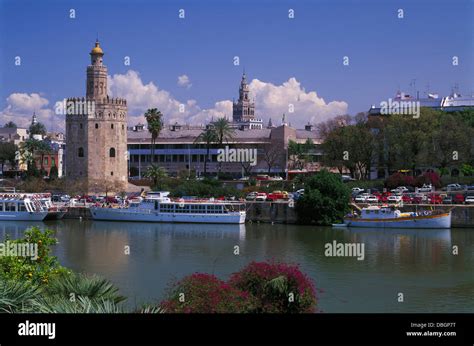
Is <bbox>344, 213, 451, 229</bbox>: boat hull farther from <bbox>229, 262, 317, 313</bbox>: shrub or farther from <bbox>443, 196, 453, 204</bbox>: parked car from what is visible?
<bbox>229, 262, 317, 313</bbox>: shrub

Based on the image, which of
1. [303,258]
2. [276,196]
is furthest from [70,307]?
[276,196]

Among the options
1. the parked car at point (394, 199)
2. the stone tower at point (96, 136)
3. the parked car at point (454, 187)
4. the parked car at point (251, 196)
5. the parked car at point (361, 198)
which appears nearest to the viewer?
the parked car at point (394, 199)

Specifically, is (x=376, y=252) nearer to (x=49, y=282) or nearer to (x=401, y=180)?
(x=49, y=282)

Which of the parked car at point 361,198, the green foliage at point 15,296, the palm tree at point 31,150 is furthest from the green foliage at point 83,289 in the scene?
the palm tree at point 31,150

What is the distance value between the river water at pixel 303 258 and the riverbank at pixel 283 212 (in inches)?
55.5

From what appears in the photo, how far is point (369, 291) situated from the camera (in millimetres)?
26188

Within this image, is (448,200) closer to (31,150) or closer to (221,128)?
(221,128)

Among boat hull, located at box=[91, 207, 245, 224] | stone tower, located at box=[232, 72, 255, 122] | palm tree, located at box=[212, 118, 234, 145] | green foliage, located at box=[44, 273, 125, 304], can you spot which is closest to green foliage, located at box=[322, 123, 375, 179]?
palm tree, located at box=[212, 118, 234, 145]

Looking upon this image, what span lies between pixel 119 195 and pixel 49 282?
50536 mm

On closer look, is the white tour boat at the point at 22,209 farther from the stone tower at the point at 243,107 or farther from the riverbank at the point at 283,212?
the stone tower at the point at 243,107

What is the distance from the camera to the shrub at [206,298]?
48.9 ft

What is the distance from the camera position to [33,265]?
18938 mm

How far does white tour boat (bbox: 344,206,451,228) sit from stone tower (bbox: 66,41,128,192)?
27088 mm
